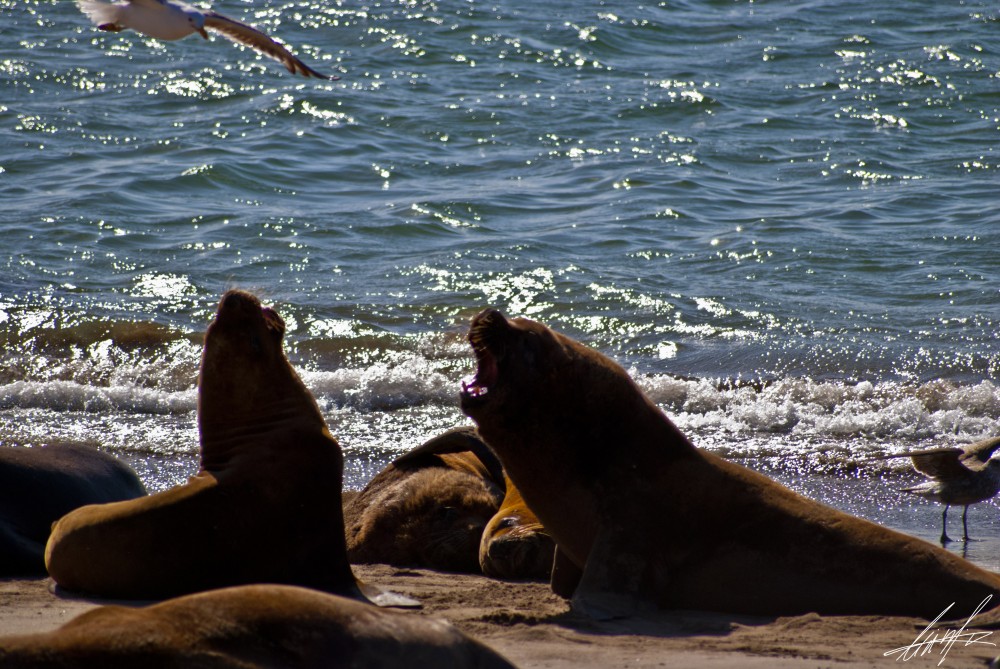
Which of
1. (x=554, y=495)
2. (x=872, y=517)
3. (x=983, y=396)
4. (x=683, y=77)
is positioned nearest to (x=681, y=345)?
(x=983, y=396)

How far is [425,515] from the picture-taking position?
240 inches

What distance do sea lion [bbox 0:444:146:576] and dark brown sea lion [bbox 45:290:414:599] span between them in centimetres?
41

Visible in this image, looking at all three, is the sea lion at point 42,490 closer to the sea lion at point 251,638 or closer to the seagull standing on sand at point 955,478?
the sea lion at point 251,638

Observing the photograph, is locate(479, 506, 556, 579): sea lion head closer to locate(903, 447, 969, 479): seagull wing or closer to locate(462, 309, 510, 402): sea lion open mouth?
locate(462, 309, 510, 402): sea lion open mouth

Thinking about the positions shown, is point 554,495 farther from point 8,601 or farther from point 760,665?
point 8,601

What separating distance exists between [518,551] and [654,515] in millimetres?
823

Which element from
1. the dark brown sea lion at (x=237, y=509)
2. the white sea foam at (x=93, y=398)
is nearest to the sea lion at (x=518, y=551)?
the dark brown sea lion at (x=237, y=509)

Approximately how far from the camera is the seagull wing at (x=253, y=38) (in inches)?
324

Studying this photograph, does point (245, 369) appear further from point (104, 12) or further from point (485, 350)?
point (104, 12)

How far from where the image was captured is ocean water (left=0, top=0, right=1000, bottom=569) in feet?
31.4

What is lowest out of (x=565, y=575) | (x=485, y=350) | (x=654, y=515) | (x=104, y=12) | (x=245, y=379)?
(x=565, y=575)

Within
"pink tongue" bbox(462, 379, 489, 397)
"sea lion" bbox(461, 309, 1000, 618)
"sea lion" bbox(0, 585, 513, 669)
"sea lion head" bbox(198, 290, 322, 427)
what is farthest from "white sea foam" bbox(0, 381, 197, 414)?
"sea lion" bbox(0, 585, 513, 669)

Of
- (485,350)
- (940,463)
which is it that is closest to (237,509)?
(485,350)
